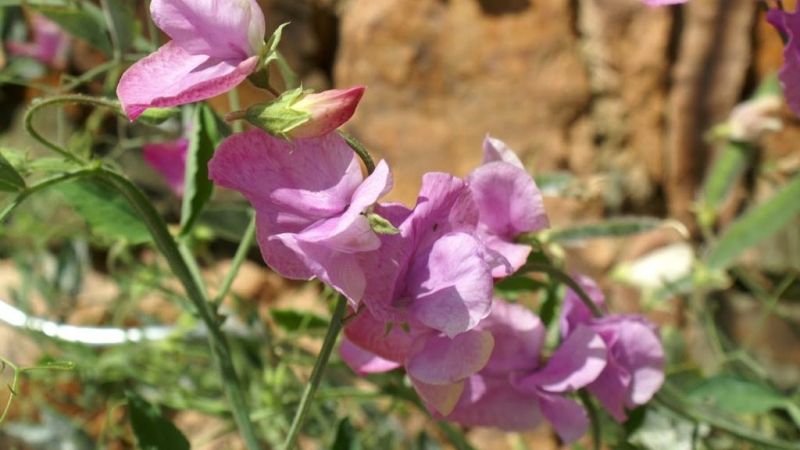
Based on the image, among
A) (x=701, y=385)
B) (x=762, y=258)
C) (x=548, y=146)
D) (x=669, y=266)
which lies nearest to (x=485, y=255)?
(x=701, y=385)

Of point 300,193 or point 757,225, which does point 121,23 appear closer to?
point 300,193

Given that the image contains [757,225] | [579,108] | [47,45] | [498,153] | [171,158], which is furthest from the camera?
[579,108]

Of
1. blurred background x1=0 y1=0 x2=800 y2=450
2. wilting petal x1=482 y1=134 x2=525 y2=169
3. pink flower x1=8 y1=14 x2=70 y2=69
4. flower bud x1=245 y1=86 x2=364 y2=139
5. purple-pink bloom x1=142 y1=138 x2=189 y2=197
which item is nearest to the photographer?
flower bud x1=245 y1=86 x2=364 y2=139

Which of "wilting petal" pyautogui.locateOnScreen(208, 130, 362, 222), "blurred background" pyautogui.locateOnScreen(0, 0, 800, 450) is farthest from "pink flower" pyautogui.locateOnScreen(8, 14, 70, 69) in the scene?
"wilting petal" pyautogui.locateOnScreen(208, 130, 362, 222)

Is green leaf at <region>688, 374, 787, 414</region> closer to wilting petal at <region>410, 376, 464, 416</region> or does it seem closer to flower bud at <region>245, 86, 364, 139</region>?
wilting petal at <region>410, 376, 464, 416</region>

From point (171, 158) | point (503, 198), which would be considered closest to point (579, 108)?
point (171, 158)

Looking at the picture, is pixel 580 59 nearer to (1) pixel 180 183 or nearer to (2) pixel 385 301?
(1) pixel 180 183

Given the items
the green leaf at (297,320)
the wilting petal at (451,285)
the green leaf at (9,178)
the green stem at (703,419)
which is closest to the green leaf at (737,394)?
the green stem at (703,419)
